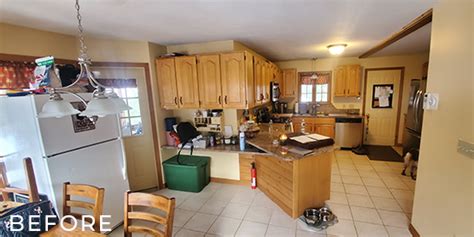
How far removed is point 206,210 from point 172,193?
0.83 meters

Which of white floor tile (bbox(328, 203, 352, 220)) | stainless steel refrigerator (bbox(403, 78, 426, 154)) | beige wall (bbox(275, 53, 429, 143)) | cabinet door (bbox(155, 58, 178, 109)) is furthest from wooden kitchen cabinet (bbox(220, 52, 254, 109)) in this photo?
beige wall (bbox(275, 53, 429, 143))

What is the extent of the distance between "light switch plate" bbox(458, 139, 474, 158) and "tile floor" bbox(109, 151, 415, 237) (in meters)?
1.22

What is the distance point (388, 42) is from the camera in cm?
343

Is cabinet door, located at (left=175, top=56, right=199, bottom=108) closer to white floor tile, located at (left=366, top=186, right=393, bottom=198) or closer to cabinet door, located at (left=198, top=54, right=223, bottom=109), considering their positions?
cabinet door, located at (left=198, top=54, right=223, bottom=109)

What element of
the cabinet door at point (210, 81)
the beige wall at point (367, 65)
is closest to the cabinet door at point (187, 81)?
the cabinet door at point (210, 81)

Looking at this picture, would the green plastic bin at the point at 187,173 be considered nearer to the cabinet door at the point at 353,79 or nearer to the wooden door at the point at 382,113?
the cabinet door at the point at 353,79

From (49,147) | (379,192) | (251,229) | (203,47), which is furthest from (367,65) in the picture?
(49,147)

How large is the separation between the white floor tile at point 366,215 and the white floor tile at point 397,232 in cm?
12

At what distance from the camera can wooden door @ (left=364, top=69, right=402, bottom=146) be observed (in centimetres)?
509

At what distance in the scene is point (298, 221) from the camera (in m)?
2.50

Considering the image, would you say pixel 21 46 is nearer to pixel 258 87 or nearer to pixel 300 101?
pixel 258 87

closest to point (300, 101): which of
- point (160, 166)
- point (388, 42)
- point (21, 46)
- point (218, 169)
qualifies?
point (388, 42)

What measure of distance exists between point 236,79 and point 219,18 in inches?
37.1

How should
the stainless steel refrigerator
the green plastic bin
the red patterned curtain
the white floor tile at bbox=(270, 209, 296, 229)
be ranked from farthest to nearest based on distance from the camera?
the stainless steel refrigerator, the green plastic bin, the white floor tile at bbox=(270, 209, 296, 229), the red patterned curtain
